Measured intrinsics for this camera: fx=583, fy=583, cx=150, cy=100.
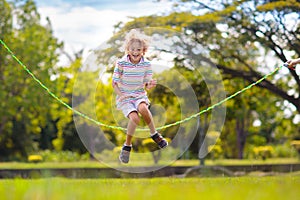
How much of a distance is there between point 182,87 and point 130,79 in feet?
26.1

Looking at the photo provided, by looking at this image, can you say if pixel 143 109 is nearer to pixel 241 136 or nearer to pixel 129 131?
pixel 129 131

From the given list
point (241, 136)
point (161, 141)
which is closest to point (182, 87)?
point (161, 141)

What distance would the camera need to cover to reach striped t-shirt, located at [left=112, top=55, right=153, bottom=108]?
7.71 metres

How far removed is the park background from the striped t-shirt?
495cm

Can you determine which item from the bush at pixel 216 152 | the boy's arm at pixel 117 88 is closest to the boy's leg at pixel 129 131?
the boy's arm at pixel 117 88

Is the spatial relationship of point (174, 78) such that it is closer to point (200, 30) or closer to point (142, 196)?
point (200, 30)

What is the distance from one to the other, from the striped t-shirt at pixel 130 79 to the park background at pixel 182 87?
16.2 feet

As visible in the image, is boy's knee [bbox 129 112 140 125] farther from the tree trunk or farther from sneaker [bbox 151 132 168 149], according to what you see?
the tree trunk

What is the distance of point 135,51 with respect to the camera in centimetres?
770

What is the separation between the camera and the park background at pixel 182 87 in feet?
53.9

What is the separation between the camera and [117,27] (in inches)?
680

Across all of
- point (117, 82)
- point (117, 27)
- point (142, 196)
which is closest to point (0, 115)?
point (117, 27)

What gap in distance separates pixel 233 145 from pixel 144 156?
795cm

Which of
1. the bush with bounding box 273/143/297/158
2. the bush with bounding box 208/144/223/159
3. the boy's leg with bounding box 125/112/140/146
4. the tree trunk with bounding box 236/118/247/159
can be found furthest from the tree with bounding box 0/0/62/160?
the boy's leg with bounding box 125/112/140/146
